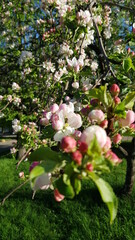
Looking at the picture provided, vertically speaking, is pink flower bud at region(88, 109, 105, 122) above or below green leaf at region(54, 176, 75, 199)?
above

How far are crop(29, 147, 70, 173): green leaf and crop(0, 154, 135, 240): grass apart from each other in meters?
2.64

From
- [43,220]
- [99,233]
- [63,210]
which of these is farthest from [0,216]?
[99,233]

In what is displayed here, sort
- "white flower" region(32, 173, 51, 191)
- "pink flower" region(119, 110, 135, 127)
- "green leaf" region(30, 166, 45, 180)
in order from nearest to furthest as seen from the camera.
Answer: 1. "green leaf" region(30, 166, 45, 180)
2. "white flower" region(32, 173, 51, 191)
3. "pink flower" region(119, 110, 135, 127)

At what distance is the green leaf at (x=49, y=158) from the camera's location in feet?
1.97

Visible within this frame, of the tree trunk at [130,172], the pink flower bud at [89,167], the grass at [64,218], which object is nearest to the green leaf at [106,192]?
the pink flower bud at [89,167]

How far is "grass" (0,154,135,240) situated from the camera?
311 cm

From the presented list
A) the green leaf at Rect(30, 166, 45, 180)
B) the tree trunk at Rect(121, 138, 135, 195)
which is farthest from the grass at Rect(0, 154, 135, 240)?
the green leaf at Rect(30, 166, 45, 180)

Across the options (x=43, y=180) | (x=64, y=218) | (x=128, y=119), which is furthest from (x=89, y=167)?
(x=64, y=218)

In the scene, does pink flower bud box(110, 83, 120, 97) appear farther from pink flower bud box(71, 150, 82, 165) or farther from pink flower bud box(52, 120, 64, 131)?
pink flower bud box(71, 150, 82, 165)

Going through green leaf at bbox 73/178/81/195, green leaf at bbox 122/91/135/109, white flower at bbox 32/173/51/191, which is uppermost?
green leaf at bbox 122/91/135/109

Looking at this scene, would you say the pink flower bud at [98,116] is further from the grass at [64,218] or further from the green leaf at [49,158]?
the grass at [64,218]

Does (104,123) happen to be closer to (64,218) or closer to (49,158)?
(49,158)

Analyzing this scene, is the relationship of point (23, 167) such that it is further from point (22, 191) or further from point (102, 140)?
point (102, 140)

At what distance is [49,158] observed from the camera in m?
0.65
